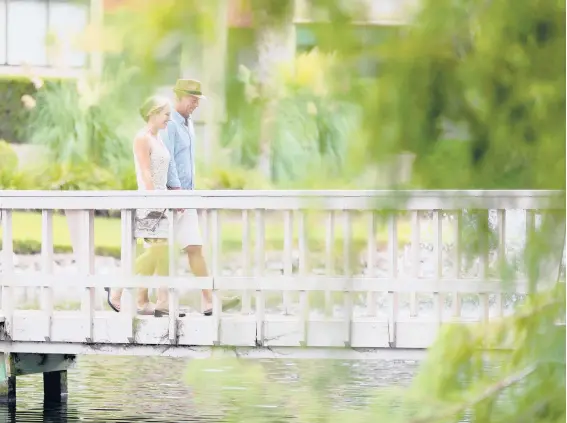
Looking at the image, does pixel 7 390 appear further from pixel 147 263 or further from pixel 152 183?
pixel 152 183

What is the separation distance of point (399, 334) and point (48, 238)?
194cm

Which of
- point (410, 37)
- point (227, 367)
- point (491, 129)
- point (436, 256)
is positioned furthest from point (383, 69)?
point (436, 256)

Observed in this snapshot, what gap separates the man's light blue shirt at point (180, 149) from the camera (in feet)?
25.3

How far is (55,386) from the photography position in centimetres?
948

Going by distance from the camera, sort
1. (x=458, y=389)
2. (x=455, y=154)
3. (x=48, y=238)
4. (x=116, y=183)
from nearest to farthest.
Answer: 1. (x=455, y=154)
2. (x=458, y=389)
3. (x=48, y=238)
4. (x=116, y=183)

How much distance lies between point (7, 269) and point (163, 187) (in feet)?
3.17

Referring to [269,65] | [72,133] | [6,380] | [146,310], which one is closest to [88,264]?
[146,310]

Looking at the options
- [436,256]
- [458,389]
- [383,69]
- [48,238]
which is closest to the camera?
[383,69]

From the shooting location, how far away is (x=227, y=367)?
241cm

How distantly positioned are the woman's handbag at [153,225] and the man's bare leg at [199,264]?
12.0 inches

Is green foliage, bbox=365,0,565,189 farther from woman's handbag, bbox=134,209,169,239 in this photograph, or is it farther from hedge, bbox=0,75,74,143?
hedge, bbox=0,75,74,143

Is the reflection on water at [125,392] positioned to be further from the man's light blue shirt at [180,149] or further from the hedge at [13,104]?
the hedge at [13,104]

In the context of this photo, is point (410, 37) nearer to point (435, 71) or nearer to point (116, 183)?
point (435, 71)

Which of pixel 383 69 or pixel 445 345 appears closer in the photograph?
pixel 383 69
